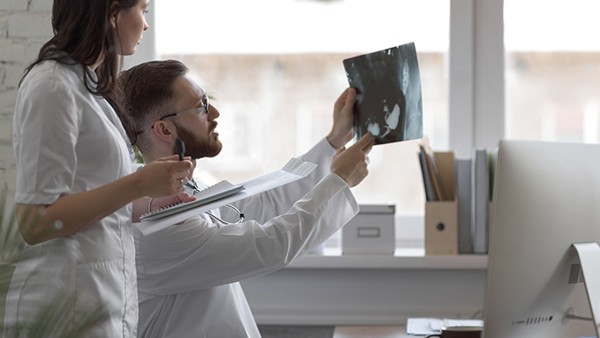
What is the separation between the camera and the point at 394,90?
1.96m

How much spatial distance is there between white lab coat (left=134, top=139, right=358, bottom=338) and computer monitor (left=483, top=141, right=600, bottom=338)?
439 mm

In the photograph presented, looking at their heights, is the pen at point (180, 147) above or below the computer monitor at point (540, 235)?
above

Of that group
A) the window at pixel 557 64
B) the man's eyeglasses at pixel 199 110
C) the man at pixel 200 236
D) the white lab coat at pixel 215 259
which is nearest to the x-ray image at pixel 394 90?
the man at pixel 200 236

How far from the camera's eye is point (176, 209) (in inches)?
64.4

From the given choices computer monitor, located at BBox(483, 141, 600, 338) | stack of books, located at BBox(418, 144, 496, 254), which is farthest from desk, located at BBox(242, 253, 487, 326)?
computer monitor, located at BBox(483, 141, 600, 338)

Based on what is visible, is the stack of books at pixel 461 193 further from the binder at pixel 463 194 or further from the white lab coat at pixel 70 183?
the white lab coat at pixel 70 183

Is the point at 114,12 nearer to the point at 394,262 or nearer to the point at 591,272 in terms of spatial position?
the point at 591,272

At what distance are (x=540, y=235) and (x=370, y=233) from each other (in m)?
1.24

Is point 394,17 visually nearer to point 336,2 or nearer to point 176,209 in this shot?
point 336,2

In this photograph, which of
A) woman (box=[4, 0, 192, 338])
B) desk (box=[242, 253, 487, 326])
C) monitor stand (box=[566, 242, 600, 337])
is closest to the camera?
woman (box=[4, 0, 192, 338])

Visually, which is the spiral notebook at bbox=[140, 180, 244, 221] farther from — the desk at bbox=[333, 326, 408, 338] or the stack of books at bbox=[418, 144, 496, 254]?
the stack of books at bbox=[418, 144, 496, 254]

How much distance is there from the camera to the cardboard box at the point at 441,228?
108 inches

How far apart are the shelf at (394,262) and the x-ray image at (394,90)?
857mm

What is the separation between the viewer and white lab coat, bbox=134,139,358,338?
5.87 feet
